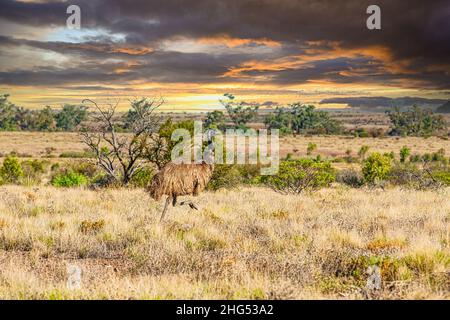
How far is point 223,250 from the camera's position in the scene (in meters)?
7.18

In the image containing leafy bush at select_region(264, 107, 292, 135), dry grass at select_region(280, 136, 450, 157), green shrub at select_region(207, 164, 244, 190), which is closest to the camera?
green shrub at select_region(207, 164, 244, 190)

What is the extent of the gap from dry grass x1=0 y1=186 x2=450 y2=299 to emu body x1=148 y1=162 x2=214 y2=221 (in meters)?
0.67

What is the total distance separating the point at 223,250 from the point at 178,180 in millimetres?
2316

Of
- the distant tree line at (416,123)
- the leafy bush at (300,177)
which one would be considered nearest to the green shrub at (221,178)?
the leafy bush at (300,177)

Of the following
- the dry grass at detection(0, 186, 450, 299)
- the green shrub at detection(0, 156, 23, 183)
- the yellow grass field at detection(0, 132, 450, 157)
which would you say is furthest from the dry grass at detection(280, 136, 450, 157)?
the dry grass at detection(0, 186, 450, 299)

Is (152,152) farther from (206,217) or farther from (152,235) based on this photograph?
(152,235)

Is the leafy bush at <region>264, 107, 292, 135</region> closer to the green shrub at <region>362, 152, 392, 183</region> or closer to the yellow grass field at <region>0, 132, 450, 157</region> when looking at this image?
the yellow grass field at <region>0, 132, 450, 157</region>

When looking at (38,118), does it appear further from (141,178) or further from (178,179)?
(178,179)

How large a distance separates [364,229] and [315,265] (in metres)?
3.14

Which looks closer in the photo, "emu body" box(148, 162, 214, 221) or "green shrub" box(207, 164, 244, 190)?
"emu body" box(148, 162, 214, 221)

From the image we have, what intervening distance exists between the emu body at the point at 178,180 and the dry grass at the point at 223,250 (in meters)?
0.67

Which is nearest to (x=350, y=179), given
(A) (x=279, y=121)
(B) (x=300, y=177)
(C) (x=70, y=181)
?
(B) (x=300, y=177)

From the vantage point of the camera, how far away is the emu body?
8992 mm

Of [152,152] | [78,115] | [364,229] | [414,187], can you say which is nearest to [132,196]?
[152,152]
